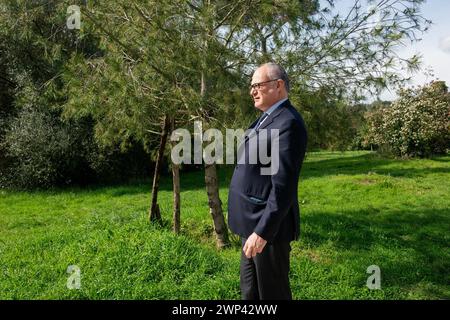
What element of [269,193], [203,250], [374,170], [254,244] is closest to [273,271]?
[254,244]

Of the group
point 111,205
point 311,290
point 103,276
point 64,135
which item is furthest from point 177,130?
point 64,135

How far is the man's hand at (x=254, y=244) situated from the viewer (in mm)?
2680

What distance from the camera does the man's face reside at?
9.32 feet

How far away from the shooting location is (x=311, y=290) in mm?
4324

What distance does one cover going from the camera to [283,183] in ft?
8.58

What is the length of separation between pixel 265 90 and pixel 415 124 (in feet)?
52.3

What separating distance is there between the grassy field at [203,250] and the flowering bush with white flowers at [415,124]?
7544mm

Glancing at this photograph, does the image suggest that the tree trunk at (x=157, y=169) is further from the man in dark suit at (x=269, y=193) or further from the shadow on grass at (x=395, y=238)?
the man in dark suit at (x=269, y=193)

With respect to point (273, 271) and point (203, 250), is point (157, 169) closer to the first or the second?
point (203, 250)

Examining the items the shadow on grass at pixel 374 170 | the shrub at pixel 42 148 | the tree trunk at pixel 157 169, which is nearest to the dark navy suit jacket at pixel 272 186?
the tree trunk at pixel 157 169

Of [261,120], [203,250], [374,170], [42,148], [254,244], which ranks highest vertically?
→ [42,148]

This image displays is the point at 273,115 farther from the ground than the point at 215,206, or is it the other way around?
the point at 273,115

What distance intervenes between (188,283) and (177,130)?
233 centimetres

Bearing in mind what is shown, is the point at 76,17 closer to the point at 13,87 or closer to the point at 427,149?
the point at 13,87
